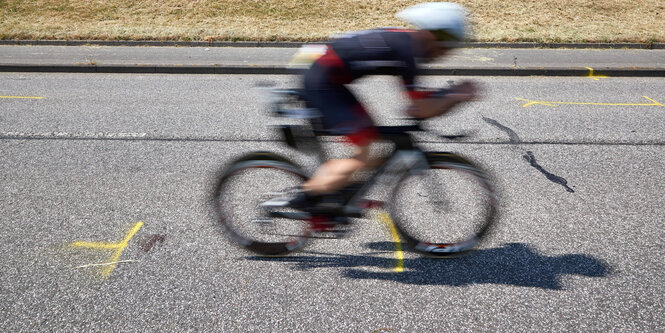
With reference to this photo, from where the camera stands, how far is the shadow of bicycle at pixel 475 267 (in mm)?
2945

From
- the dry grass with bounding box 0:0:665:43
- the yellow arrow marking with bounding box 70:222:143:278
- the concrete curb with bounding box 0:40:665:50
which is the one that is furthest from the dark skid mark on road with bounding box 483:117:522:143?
the dry grass with bounding box 0:0:665:43

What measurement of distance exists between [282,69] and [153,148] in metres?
4.70

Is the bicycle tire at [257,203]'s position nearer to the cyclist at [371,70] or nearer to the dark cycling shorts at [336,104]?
the cyclist at [371,70]

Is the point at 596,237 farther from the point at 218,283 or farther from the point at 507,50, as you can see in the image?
the point at 507,50

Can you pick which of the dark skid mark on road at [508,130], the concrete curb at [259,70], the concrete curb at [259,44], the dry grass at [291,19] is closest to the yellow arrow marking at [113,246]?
the dark skid mark on road at [508,130]

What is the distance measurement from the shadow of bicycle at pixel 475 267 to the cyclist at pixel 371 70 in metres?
0.55

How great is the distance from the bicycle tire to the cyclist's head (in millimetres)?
1184

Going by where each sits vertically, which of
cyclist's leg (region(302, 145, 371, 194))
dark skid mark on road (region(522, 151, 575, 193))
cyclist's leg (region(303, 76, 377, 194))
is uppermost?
cyclist's leg (region(303, 76, 377, 194))

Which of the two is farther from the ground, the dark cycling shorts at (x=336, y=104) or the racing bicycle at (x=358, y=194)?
the dark cycling shorts at (x=336, y=104)

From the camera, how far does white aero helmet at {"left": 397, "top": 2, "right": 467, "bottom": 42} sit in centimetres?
251

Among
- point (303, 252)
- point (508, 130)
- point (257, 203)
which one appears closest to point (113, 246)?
point (257, 203)

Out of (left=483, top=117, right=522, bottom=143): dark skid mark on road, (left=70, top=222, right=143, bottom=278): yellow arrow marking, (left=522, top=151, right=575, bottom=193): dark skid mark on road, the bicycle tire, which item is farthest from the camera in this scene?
(left=483, top=117, right=522, bottom=143): dark skid mark on road

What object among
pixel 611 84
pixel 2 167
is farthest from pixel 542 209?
pixel 611 84

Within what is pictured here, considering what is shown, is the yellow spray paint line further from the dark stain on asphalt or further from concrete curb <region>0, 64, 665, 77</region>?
concrete curb <region>0, 64, 665, 77</region>
